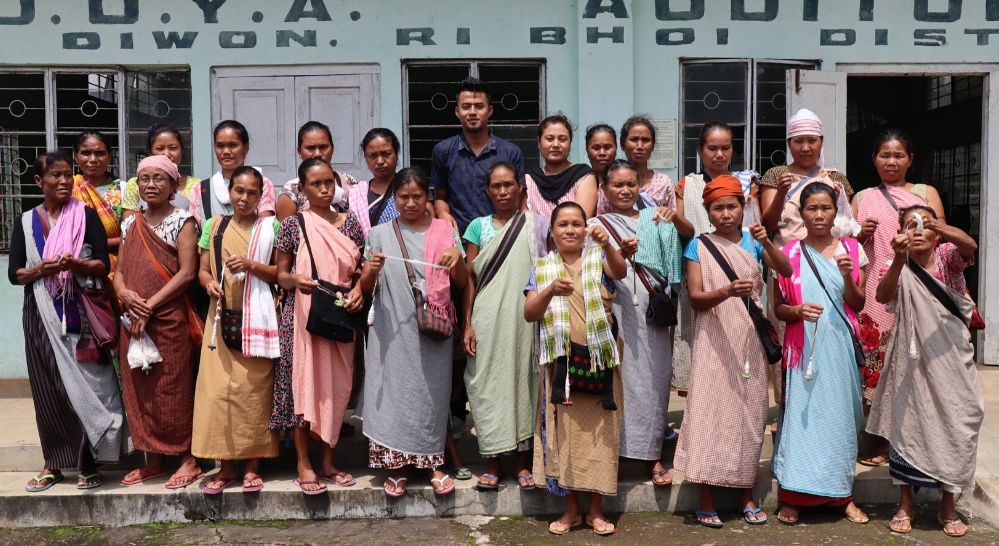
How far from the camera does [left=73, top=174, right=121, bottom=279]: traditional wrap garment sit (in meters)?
4.57

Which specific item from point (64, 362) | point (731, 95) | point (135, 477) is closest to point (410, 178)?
point (64, 362)

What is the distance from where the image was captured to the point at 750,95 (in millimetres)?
6488

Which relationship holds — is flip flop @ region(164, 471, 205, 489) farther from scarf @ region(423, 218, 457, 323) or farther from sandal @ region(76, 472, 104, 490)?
scarf @ region(423, 218, 457, 323)

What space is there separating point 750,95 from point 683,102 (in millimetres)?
495

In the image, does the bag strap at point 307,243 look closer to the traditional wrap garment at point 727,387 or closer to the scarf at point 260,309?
the scarf at point 260,309

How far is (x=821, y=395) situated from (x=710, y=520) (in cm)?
76

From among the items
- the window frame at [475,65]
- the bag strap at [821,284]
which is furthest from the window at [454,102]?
the bag strap at [821,284]

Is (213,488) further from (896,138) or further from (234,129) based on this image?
(896,138)

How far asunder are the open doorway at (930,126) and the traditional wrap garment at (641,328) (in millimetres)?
6044

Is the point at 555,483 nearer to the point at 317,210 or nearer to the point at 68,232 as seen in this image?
the point at 317,210

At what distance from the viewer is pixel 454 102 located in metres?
6.55

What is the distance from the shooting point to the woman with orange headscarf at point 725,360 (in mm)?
3916

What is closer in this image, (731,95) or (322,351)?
(322,351)

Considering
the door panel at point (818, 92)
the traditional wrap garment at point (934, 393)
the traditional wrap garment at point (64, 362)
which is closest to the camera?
the traditional wrap garment at point (934, 393)
